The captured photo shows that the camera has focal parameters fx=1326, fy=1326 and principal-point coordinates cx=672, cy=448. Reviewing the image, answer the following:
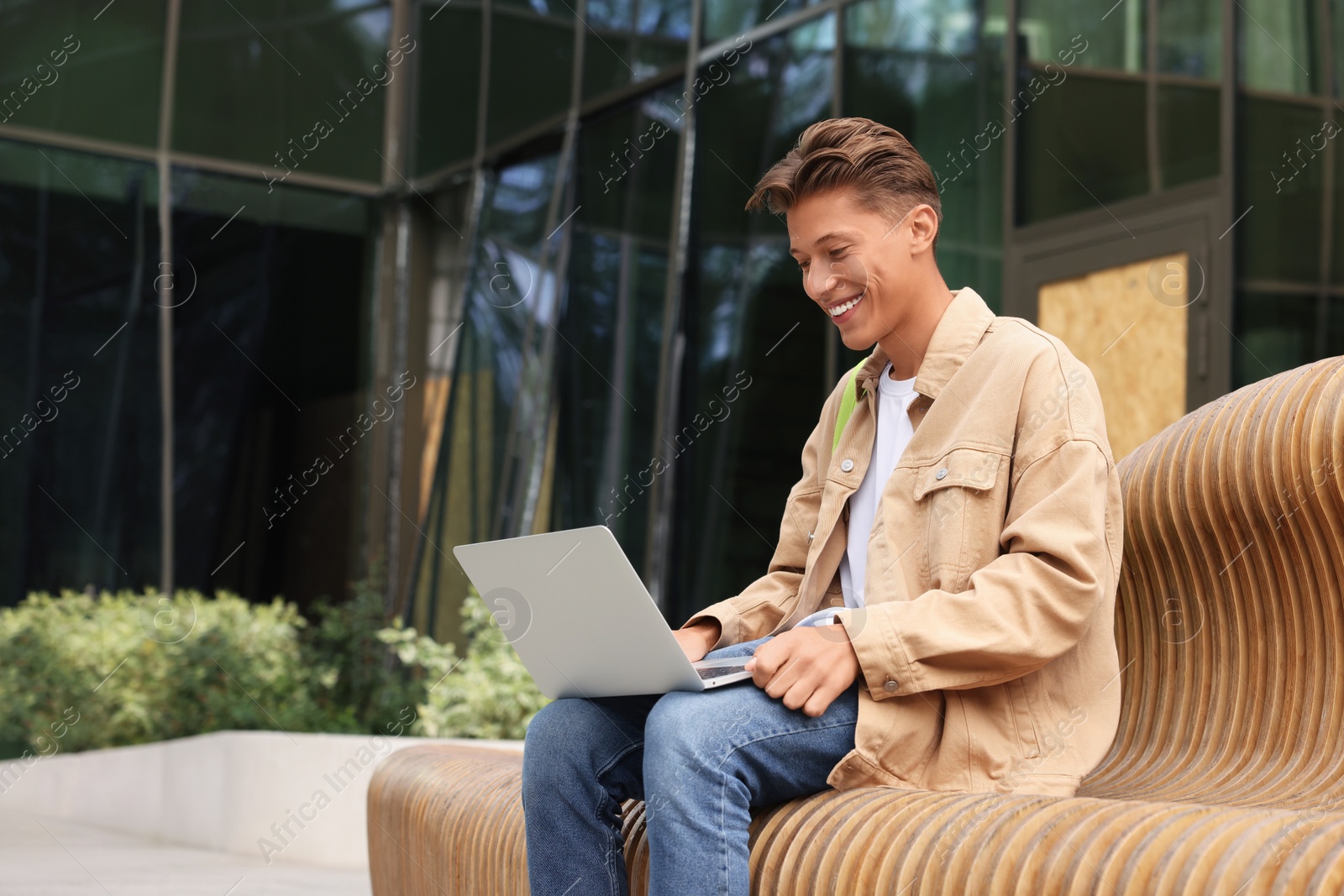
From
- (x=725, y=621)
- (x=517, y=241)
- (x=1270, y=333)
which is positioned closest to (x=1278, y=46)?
(x=1270, y=333)

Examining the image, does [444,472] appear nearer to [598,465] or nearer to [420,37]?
[598,465]

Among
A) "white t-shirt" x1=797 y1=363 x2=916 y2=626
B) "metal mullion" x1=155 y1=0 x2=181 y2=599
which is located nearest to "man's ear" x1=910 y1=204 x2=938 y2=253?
"white t-shirt" x1=797 y1=363 x2=916 y2=626

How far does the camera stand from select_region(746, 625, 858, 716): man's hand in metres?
1.75

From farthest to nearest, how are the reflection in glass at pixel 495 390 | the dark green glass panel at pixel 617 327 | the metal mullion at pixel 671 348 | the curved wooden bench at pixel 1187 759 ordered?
1. the reflection in glass at pixel 495 390
2. the dark green glass panel at pixel 617 327
3. the metal mullion at pixel 671 348
4. the curved wooden bench at pixel 1187 759

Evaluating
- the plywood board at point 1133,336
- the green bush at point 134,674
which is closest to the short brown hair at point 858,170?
the plywood board at point 1133,336

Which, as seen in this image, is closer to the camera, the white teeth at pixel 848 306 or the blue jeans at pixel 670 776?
the blue jeans at pixel 670 776

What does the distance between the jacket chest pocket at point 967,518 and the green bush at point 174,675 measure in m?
5.22

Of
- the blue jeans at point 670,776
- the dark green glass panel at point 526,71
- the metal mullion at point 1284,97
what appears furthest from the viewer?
the dark green glass panel at point 526,71

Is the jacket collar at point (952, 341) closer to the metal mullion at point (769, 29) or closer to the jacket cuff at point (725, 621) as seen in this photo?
the jacket cuff at point (725, 621)

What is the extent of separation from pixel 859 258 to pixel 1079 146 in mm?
4030

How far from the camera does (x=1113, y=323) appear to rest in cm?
546

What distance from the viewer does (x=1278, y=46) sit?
16.5 feet

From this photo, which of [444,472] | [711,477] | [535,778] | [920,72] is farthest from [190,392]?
[535,778]

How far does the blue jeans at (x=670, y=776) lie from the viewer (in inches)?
66.1
